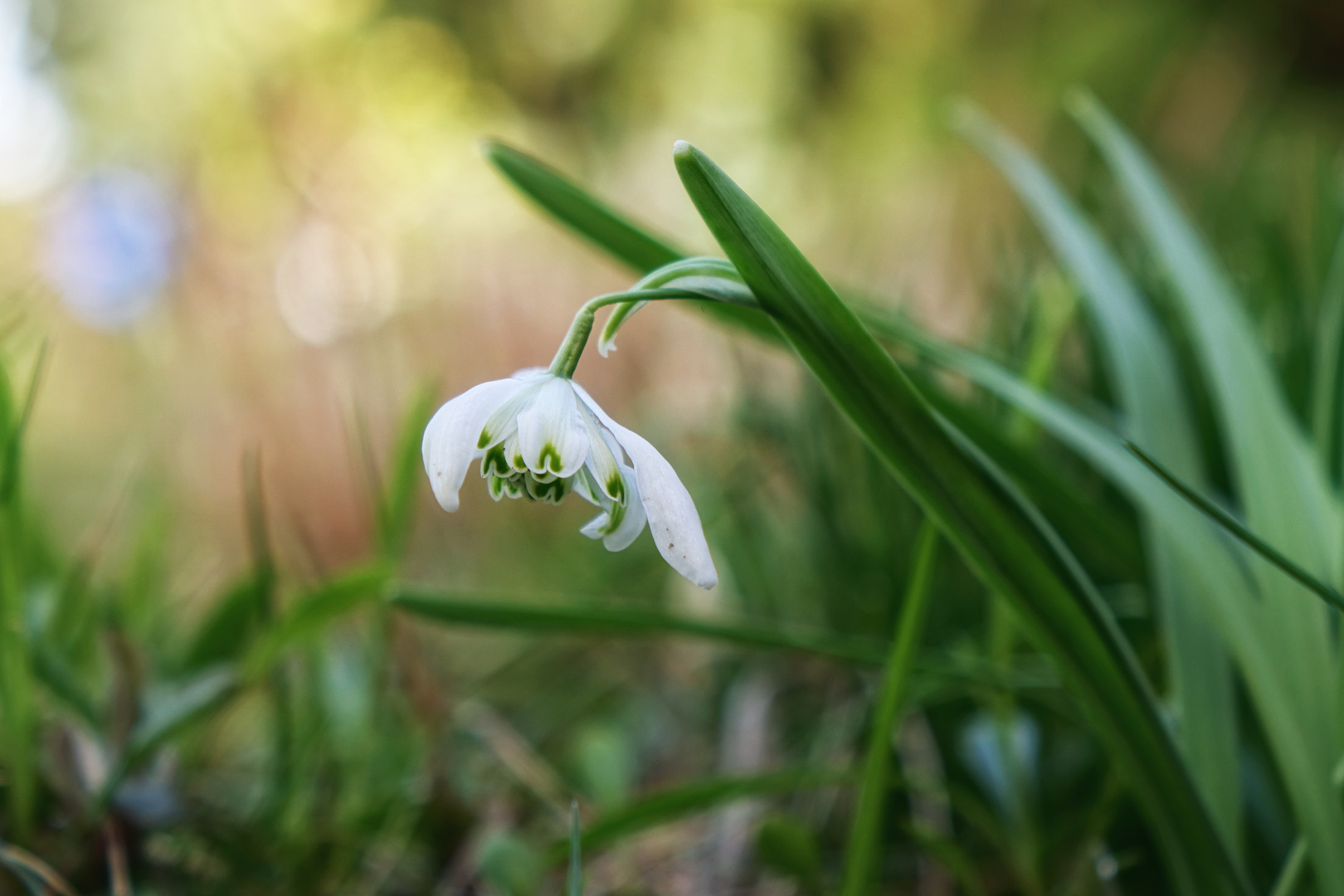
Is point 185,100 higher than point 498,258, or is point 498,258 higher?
point 185,100

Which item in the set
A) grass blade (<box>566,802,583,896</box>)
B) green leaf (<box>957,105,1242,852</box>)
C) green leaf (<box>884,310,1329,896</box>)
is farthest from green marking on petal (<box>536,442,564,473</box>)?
green leaf (<box>957,105,1242,852</box>)

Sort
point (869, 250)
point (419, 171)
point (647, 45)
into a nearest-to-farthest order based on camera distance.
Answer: point (869, 250), point (419, 171), point (647, 45)

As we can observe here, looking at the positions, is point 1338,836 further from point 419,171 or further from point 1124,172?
point 419,171

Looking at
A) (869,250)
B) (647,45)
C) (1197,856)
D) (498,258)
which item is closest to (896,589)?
(1197,856)

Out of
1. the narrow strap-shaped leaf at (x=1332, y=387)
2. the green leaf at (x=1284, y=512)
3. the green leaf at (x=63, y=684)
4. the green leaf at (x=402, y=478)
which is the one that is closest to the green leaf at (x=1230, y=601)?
the green leaf at (x=1284, y=512)

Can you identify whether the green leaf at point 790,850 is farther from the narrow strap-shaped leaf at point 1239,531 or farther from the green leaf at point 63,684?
the green leaf at point 63,684

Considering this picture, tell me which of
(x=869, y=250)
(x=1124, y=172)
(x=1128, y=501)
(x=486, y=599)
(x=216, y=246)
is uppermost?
(x=216, y=246)
